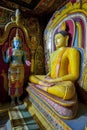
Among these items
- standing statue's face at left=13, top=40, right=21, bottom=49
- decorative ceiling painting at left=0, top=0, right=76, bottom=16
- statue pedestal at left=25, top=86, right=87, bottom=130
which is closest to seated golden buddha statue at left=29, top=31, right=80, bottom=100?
statue pedestal at left=25, top=86, right=87, bottom=130

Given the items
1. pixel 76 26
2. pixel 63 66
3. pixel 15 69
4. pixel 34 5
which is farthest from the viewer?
pixel 34 5

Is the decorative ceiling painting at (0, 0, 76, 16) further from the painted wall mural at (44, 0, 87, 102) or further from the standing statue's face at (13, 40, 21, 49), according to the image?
the standing statue's face at (13, 40, 21, 49)

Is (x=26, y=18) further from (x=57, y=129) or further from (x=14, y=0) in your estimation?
(x=57, y=129)

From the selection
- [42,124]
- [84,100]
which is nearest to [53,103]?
[42,124]

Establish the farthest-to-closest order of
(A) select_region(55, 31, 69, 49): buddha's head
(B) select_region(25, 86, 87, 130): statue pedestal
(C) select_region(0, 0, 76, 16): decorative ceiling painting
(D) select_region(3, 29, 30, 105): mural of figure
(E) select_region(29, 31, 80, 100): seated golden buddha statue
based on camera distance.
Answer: (C) select_region(0, 0, 76, 16): decorative ceiling painting
(D) select_region(3, 29, 30, 105): mural of figure
(A) select_region(55, 31, 69, 49): buddha's head
(E) select_region(29, 31, 80, 100): seated golden buddha statue
(B) select_region(25, 86, 87, 130): statue pedestal

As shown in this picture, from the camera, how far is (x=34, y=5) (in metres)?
2.86

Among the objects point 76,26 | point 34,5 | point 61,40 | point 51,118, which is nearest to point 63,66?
point 61,40

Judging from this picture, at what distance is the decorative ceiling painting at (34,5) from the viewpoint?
273cm

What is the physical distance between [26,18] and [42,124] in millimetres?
2269

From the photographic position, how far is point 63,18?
2.66 metres

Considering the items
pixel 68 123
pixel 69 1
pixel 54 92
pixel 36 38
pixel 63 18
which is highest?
pixel 69 1

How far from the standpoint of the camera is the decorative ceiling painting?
2727 millimetres

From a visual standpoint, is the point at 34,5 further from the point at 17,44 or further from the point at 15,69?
the point at 15,69

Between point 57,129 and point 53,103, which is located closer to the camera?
point 57,129
